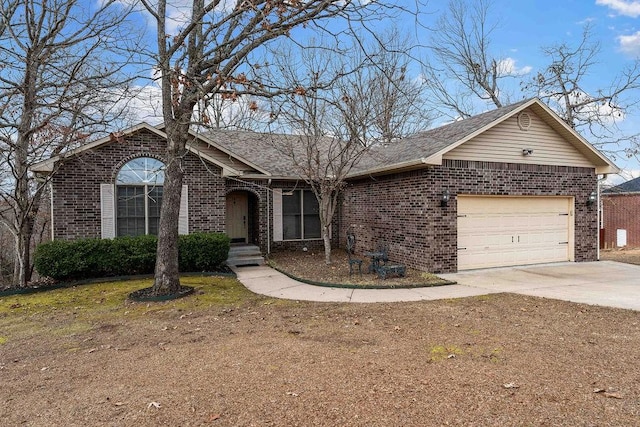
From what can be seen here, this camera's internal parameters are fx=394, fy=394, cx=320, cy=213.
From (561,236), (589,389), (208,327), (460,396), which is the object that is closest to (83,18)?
(208,327)

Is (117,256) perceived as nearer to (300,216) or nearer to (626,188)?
(300,216)

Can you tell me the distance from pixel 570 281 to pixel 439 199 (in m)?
3.44

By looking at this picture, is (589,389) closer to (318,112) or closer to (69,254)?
(318,112)

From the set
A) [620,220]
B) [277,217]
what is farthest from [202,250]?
[620,220]

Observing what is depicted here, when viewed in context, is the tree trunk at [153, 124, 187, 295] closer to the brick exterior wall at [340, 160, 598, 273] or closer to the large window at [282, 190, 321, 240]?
the brick exterior wall at [340, 160, 598, 273]

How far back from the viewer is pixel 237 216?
46.8ft

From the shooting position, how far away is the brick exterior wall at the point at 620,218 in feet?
57.4

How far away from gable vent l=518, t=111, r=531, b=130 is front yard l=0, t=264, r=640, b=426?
222 inches

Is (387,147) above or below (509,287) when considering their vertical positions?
above

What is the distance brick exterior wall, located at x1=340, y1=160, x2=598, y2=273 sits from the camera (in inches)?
388

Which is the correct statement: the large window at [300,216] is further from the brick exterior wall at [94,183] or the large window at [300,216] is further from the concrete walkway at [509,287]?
the concrete walkway at [509,287]

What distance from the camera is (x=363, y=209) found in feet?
42.9

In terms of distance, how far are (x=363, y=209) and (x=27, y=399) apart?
1046 centimetres

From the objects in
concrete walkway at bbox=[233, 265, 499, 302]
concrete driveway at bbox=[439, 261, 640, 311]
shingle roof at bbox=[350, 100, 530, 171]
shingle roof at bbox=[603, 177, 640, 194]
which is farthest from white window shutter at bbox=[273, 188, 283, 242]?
shingle roof at bbox=[603, 177, 640, 194]
